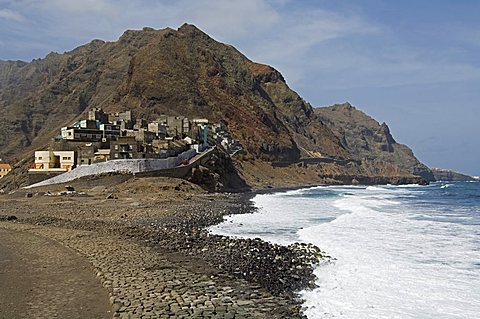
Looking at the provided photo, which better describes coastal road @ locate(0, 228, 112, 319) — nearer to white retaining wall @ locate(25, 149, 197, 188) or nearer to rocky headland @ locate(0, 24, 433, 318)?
rocky headland @ locate(0, 24, 433, 318)

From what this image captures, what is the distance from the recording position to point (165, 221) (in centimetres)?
2727

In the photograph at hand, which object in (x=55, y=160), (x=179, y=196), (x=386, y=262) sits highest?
(x=55, y=160)

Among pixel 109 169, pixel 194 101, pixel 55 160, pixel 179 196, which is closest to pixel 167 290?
pixel 179 196

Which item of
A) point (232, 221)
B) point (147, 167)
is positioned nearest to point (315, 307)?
point (232, 221)

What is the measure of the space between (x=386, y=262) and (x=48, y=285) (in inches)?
459

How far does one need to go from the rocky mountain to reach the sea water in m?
64.0

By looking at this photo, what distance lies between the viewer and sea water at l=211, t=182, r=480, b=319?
12.6 meters

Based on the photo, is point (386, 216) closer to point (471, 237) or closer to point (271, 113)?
point (471, 237)

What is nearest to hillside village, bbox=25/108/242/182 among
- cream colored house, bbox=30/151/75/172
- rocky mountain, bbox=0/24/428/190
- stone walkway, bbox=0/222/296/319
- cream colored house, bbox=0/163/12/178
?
cream colored house, bbox=30/151/75/172

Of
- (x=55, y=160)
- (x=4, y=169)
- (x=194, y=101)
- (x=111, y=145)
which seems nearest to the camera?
(x=55, y=160)

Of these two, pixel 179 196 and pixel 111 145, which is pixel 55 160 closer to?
pixel 111 145

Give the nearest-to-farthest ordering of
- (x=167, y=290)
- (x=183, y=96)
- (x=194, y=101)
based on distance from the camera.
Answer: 1. (x=167, y=290)
2. (x=183, y=96)
3. (x=194, y=101)

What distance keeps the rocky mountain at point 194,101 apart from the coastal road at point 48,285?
76272mm

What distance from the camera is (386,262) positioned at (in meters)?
18.3
